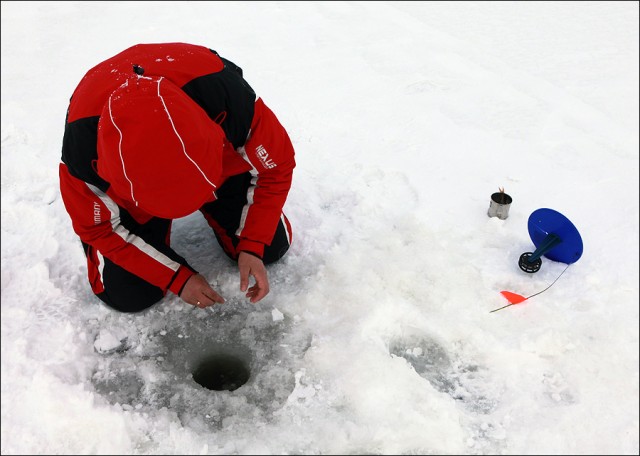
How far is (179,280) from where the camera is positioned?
220cm

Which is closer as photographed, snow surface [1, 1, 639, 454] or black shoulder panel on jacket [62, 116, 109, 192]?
black shoulder panel on jacket [62, 116, 109, 192]

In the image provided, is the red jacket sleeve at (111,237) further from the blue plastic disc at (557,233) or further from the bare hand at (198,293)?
the blue plastic disc at (557,233)

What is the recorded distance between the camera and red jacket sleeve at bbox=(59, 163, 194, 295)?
1938 mm

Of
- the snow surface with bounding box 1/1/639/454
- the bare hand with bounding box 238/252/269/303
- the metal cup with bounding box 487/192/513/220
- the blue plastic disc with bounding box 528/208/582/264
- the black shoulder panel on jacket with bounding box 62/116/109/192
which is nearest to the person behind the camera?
the black shoulder panel on jacket with bounding box 62/116/109/192

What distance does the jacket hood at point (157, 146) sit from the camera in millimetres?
1427

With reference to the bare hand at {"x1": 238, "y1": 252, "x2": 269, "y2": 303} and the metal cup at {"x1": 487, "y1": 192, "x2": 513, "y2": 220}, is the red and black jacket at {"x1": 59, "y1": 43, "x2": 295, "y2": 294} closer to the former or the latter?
the bare hand at {"x1": 238, "y1": 252, "x2": 269, "y2": 303}

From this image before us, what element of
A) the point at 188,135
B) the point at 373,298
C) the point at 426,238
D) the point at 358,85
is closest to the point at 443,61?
the point at 358,85

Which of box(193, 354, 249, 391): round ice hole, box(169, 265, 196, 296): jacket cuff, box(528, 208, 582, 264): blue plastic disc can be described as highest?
box(528, 208, 582, 264): blue plastic disc

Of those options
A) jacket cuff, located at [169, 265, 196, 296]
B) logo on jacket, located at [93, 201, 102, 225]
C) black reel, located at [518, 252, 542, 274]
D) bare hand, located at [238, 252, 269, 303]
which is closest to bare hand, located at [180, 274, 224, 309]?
jacket cuff, located at [169, 265, 196, 296]

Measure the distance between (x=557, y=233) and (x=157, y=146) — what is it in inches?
70.1

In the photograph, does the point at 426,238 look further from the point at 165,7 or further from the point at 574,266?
the point at 165,7

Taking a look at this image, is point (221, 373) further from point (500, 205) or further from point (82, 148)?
point (500, 205)

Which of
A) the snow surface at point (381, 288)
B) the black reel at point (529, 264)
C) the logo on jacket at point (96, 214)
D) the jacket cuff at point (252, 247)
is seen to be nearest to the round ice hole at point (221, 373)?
the snow surface at point (381, 288)

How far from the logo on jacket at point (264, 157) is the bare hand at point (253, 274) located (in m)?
0.38
